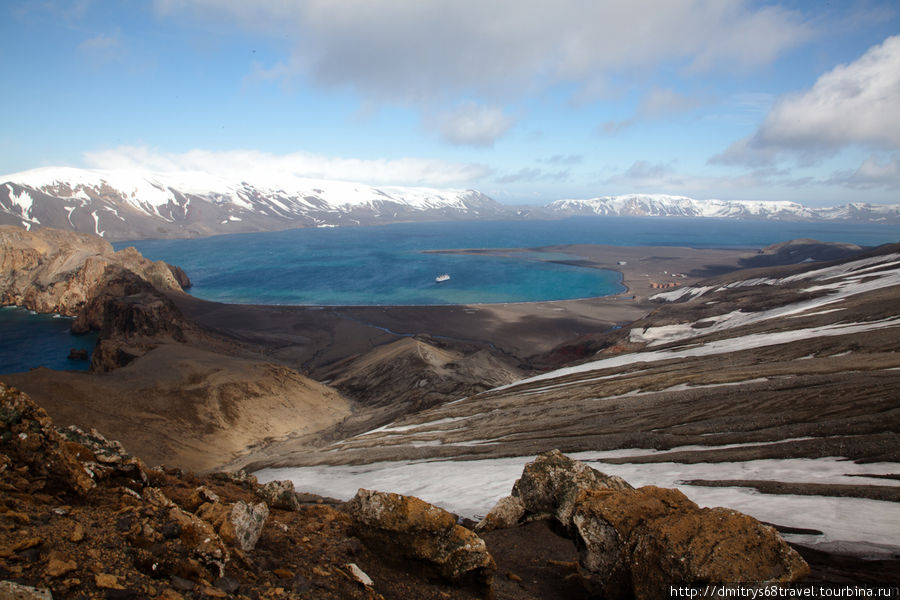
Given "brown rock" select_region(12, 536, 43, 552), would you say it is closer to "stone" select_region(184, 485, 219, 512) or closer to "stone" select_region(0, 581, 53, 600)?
"stone" select_region(0, 581, 53, 600)

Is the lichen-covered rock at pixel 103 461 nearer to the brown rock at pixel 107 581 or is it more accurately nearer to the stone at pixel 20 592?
the brown rock at pixel 107 581

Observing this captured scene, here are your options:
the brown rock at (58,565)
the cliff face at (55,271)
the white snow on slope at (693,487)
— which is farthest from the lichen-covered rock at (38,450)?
the cliff face at (55,271)

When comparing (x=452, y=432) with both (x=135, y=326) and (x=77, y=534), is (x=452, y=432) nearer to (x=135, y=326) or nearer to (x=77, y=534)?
(x=77, y=534)

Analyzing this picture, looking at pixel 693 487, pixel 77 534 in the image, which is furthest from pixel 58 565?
pixel 693 487

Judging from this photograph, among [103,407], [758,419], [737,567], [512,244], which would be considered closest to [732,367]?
[758,419]

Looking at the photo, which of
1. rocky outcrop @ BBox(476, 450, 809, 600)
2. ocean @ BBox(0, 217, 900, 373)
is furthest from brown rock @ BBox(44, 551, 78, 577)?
ocean @ BBox(0, 217, 900, 373)
